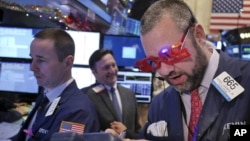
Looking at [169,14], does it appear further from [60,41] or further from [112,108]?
[112,108]

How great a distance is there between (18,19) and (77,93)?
296cm

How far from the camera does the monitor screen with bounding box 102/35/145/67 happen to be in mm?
4586

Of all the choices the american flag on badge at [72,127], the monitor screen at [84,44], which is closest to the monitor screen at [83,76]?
the monitor screen at [84,44]

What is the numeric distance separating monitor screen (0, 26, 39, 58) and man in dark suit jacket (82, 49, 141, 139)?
97 centimetres

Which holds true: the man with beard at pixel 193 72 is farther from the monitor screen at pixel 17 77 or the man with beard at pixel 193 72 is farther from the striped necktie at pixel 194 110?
the monitor screen at pixel 17 77

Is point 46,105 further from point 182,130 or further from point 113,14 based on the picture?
point 113,14

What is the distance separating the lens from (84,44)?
4523 millimetres

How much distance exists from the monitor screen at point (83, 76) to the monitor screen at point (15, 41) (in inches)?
23.4

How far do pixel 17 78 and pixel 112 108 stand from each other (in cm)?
141

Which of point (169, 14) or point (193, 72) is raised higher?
point (169, 14)

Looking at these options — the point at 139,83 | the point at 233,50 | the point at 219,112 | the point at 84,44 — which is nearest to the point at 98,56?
the point at 84,44

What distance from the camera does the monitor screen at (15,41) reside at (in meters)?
4.48

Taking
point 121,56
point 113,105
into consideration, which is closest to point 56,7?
point 121,56

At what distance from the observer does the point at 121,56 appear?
463 centimetres
